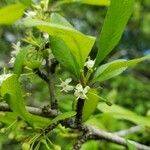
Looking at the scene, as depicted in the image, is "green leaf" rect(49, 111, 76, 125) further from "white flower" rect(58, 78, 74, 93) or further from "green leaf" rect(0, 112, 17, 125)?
"green leaf" rect(0, 112, 17, 125)

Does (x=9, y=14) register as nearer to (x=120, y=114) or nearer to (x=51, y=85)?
(x=51, y=85)

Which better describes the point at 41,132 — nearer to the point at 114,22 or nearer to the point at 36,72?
the point at 36,72

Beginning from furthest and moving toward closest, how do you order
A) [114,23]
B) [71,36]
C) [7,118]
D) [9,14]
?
[7,118] < [114,23] < [71,36] < [9,14]

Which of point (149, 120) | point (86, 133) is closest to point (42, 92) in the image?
point (149, 120)

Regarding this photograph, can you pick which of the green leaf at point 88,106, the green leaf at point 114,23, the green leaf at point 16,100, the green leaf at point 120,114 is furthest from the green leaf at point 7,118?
the green leaf at point 120,114

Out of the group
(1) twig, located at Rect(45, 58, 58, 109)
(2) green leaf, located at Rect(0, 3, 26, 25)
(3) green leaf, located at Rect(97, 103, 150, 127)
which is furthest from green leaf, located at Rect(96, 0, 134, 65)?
(3) green leaf, located at Rect(97, 103, 150, 127)

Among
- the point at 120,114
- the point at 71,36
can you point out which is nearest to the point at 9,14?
the point at 71,36
